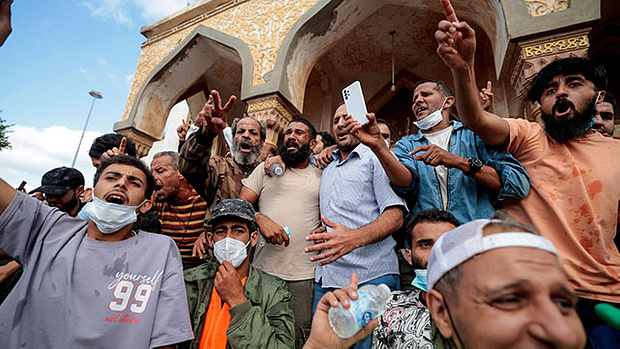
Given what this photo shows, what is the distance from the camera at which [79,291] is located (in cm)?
129

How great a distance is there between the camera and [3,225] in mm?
1220

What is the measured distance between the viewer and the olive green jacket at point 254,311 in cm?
138

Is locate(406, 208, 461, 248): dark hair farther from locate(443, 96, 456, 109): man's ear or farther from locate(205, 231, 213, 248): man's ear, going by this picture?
locate(205, 231, 213, 248): man's ear

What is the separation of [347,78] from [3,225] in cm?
768

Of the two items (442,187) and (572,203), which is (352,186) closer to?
(442,187)

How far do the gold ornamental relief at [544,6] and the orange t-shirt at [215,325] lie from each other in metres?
4.40

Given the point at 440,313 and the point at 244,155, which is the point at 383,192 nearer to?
the point at 440,313

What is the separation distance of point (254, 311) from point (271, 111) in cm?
374

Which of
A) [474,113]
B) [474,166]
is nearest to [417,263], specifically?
[474,166]

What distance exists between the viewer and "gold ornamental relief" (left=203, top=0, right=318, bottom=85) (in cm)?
518

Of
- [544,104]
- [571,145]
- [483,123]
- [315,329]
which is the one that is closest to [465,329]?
[315,329]

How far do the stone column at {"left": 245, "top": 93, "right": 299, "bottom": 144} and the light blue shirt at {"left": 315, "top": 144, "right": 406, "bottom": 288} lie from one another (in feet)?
8.86

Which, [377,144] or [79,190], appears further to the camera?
[79,190]

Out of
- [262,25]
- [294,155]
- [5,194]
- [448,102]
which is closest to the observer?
[5,194]
